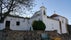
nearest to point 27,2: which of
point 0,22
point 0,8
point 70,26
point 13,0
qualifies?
point 13,0

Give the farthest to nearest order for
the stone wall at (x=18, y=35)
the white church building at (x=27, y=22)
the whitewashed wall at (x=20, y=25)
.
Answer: the whitewashed wall at (x=20, y=25) < the white church building at (x=27, y=22) < the stone wall at (x=18, y=35)

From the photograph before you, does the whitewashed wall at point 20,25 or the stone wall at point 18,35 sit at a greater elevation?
the whitewashed wall at point 20,25

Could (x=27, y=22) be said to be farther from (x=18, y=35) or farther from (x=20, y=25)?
(x=18, y=35)

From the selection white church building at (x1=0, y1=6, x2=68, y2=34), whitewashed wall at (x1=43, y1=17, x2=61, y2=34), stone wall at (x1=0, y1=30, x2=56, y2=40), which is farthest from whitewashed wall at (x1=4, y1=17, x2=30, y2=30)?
stone wall at (x1=0, y1=30, x2=56, y2=40)

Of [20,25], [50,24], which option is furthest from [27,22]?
[50,24]

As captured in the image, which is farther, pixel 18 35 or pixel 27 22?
pixel 27 22

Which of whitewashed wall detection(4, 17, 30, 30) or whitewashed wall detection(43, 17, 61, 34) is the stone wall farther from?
whitewashed wall detection(4, 17, 30, 30)

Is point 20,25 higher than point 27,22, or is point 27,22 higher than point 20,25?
point 27,22

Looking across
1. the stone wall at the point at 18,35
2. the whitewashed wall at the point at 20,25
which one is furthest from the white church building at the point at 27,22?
the stone wall at the point at 18,35

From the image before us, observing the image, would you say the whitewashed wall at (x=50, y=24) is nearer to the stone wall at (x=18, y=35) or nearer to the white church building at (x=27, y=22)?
the white church building at (x=27, y=22)

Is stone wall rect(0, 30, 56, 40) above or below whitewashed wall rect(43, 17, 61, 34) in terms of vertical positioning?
below

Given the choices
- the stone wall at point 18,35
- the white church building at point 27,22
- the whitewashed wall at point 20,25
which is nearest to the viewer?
the stone wall at point 18,35

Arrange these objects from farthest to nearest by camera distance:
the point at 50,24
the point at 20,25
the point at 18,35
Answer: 1. the point at 20,25
2. the point at 50,24
3. the point at 18,35

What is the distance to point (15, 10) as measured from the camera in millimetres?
22688
